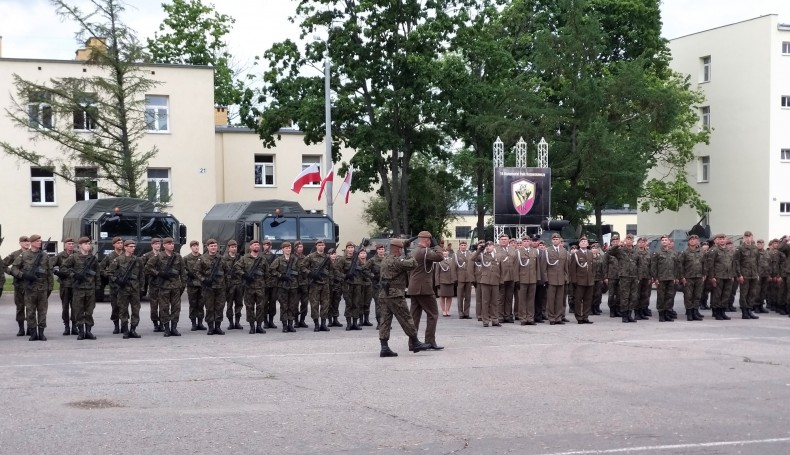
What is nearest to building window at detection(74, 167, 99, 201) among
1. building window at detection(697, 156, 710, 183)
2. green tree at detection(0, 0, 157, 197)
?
green tree at detection(0, 0, 157, 197)

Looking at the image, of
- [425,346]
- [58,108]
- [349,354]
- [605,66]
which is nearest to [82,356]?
[349,354]

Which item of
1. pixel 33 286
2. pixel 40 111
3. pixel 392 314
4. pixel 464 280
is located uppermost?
pixel 40 111

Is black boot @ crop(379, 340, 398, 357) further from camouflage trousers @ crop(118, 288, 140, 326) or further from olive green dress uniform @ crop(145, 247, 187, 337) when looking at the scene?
camouflage trousers @ crop(118, 288, 140, 326)

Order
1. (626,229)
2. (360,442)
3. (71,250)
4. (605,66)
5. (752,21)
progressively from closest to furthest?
(360,442), (71,250), (605,66), (752,21), (626,229)

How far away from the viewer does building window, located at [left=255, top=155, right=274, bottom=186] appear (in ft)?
160

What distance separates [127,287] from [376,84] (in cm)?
2132

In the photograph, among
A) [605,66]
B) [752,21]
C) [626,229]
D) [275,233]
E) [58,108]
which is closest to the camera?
[275,233]

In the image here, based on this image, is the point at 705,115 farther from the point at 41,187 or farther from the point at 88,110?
the point at 41,187

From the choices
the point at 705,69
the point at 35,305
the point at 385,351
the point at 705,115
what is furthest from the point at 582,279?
the point at 705,69

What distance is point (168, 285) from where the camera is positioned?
735 inches

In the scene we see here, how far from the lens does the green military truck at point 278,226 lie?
27781mm

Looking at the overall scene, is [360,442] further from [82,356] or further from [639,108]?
[639,108]

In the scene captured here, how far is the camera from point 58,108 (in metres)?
37.0

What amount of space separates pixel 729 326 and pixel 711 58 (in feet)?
116
